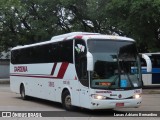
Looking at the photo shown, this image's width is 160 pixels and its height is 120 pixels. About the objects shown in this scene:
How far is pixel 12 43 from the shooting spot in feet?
157

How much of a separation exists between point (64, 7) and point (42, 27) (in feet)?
10.6

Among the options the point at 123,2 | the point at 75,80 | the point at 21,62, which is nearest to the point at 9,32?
the point at 123,2

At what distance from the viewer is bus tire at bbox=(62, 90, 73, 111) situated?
58.7 ft

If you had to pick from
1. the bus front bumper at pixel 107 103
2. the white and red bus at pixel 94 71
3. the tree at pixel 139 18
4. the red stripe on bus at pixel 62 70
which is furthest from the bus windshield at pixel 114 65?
the tree at pixel 139 18

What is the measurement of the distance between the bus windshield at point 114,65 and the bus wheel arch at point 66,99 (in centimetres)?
228

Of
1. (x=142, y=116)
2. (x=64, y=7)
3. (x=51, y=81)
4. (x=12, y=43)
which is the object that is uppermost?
(x=64, y=7)

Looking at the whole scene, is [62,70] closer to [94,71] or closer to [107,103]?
[94,71]

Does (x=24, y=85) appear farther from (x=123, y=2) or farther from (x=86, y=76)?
(x=123, y=2)

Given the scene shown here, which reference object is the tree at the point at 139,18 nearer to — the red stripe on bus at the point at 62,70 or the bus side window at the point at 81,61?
the red stripe on bus at the point at 62,70

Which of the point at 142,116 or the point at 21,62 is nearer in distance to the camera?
the point at 142,116

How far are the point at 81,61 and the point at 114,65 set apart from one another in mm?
1418

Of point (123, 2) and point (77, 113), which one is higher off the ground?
point (123, 2)

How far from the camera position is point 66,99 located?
18.2 meters

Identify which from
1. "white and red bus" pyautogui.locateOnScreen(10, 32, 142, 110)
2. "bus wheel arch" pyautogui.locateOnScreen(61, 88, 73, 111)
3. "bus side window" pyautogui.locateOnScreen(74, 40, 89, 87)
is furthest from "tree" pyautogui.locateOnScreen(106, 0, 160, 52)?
"bus side window" pyautogui.locateOnScreen(74, 40, 89, 87)
